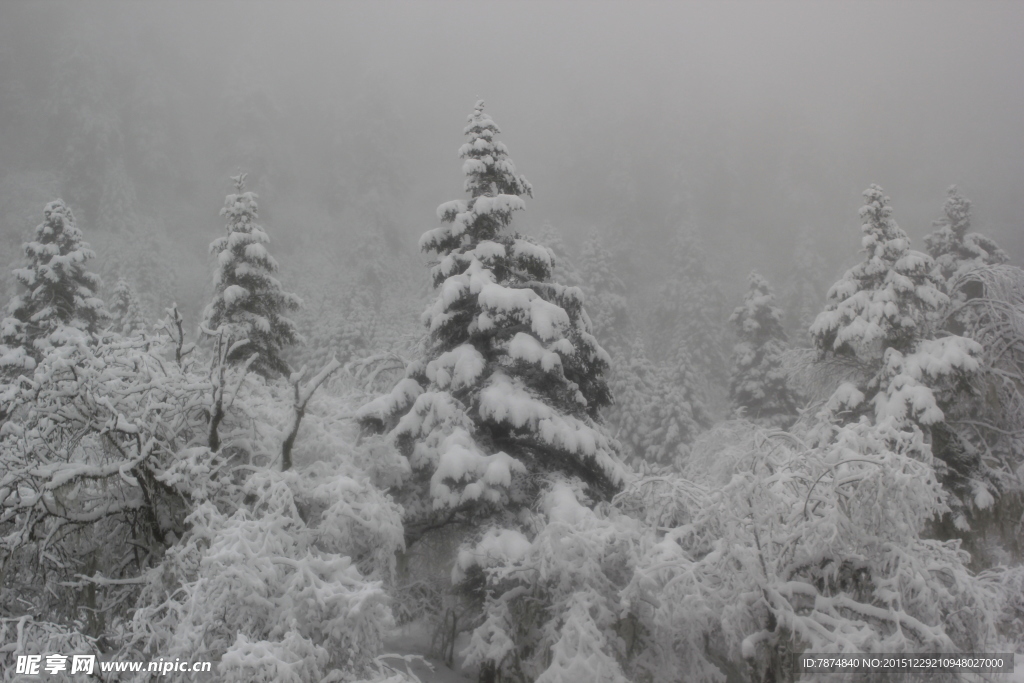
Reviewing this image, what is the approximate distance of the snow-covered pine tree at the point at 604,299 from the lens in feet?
131

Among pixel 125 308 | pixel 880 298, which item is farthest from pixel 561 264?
pixel 125 308

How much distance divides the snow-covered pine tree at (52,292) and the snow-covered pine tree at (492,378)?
1488cm

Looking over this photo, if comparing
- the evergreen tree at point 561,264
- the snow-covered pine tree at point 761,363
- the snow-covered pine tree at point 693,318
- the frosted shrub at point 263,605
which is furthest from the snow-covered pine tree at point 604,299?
the frosted shrub at point 263,605

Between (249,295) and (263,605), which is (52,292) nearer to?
(249,295)

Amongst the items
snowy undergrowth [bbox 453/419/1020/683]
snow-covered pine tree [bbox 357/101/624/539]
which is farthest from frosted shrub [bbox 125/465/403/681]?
snow-covered pine tree [bbox 357/101/624/539]

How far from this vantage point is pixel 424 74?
498 ft

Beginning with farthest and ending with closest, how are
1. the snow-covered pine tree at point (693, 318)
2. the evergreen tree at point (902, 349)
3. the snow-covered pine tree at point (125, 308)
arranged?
the snow-covered pine tree at point (693, 318) < the snow-covered pine tree at point (125, 308) < the evergreen tree at point (902, 349)

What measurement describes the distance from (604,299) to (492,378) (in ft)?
119

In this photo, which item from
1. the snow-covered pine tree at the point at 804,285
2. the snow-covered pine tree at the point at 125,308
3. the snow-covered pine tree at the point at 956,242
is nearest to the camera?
the snow-covered pine tree at the point at 956,242

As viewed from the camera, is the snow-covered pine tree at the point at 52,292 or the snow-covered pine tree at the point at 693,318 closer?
the snow-covered pine tree at the point at 52,292

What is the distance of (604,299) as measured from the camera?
4644cm

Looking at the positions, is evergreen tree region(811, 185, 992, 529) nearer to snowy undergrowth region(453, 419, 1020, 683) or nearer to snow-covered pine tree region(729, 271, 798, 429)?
snowy undergrowth region(453, 419, 1020, 683)

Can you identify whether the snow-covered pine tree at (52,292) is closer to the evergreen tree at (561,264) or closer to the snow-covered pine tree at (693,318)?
the evergreen tree at (561,264)

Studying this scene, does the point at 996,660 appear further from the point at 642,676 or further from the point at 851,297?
the point at 851,297
